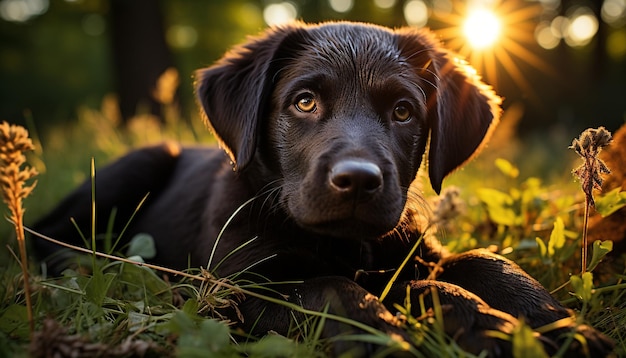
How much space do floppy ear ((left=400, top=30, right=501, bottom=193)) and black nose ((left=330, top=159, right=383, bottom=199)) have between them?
2.50 feet

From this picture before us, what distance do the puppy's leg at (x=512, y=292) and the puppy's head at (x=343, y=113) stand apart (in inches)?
13.5

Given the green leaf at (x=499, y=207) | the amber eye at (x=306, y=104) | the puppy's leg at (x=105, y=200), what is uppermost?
the amber eye at (x=306, y=104)

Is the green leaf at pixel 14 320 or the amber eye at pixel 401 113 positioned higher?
the amber eye at pixel 401 113

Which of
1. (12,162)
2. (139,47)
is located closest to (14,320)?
(12,162)

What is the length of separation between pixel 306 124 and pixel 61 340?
4.47 feet

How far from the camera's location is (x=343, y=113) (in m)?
2.65

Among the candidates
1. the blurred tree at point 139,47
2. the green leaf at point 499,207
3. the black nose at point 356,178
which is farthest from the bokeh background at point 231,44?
the black nose at point 356,178

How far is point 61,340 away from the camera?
170 cm

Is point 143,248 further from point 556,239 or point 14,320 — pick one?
point 556,239

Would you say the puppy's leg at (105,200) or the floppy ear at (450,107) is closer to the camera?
the floppy ear at (450,107)

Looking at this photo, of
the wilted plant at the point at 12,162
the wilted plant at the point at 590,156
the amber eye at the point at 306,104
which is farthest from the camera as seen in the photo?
→ the amber eye at the point at 306,104

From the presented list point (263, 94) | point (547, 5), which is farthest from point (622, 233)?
point (547, 5)

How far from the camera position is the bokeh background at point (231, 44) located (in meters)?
13.6

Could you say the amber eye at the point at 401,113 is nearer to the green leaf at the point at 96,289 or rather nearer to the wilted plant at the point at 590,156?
the wilted plant at the point at 590,156
